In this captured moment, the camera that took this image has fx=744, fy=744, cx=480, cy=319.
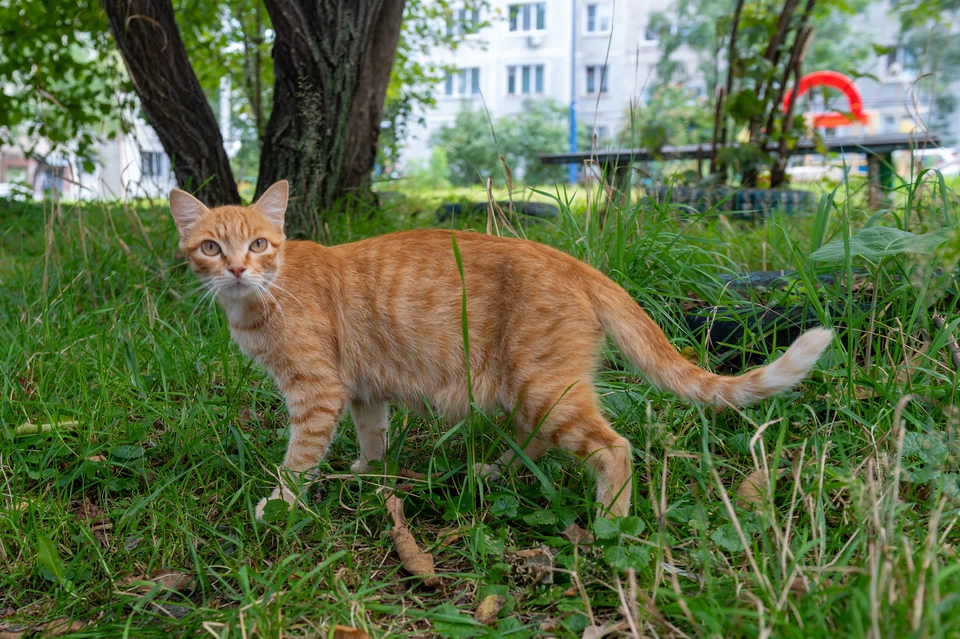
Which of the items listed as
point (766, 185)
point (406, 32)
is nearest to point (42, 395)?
point (766, 185)

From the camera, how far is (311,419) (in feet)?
8.24

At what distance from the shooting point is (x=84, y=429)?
2.74m

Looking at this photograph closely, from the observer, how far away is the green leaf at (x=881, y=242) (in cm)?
234

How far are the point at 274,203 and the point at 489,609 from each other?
182 cm

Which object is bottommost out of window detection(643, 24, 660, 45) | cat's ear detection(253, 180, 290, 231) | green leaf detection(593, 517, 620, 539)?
green leaf detection(593, 517, 620, 539)

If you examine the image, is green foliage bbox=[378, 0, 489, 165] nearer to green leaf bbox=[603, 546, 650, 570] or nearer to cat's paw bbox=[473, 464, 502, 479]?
cat's paw bbox=[473, 464, 502, 479]

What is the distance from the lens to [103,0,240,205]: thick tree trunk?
4449 millimetres

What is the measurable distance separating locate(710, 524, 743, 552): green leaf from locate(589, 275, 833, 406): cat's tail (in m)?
0.39

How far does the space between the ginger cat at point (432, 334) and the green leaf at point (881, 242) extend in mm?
597

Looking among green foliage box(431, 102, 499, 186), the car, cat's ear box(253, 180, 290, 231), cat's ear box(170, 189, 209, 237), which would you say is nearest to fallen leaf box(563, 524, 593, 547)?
cat's ear box(253, 180, 290, 231)

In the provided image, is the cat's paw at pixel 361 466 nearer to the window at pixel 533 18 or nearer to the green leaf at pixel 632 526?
the green leaf at pixel 632 526

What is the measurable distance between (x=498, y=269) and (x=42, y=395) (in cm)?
194

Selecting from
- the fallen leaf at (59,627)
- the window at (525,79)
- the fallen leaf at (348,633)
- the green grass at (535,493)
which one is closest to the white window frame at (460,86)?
the window at (525,79)

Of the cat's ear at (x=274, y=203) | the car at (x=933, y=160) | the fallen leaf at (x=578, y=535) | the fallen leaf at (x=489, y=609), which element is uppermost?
the car at (x=933, y=160)
